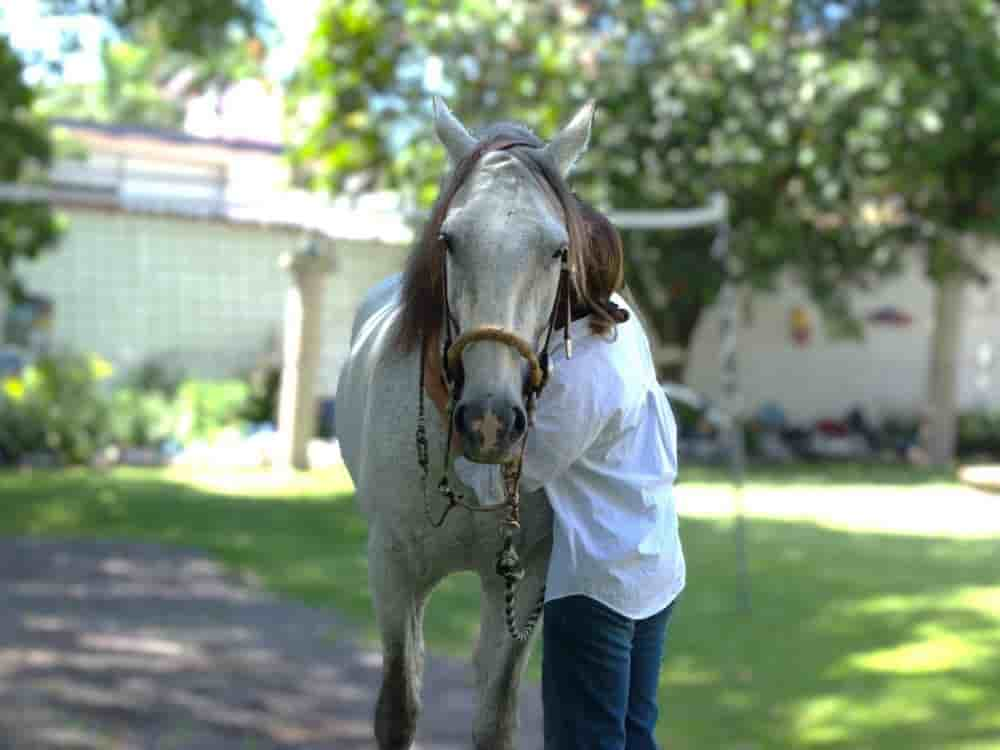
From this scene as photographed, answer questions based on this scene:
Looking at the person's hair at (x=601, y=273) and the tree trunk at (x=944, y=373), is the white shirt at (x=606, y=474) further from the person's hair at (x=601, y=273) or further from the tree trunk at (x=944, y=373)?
the tree trunk at (x=944, y=373)

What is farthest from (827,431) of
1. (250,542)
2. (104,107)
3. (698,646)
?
(104,107)

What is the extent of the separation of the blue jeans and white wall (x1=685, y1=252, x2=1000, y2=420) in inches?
888

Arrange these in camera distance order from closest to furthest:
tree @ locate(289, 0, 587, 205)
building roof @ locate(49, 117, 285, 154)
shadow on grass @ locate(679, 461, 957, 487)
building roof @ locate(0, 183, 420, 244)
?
building roof @ locate(0, 183, 420, 244)
tree @ locate(289, 0, 587, 205)
shadow on grass @ locate(679, 461, 957, 487)
building roof @ locate(49, 117, 285, 154)

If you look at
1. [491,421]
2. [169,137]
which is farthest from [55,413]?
[491,421]

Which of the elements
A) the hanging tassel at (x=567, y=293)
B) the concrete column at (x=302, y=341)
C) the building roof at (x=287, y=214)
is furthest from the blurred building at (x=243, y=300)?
the hanging tassel at (x=567, y=293)

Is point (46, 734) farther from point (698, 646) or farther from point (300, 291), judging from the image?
point (300, 291)

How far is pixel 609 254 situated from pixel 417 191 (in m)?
13.8

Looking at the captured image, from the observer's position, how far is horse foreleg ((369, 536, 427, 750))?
2924 millimetres

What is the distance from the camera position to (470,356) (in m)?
2.30

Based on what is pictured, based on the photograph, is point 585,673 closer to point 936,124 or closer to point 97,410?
point 97,410

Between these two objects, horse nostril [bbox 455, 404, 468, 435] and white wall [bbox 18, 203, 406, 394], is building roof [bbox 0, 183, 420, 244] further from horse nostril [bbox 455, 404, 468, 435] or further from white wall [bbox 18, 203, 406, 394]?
white wall [bbox 18, 203, 406, 394]

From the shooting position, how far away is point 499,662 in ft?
9.73

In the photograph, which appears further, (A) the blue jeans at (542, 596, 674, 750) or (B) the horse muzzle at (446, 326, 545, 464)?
(A) the blue jeans at (542, 596, 674, 750)

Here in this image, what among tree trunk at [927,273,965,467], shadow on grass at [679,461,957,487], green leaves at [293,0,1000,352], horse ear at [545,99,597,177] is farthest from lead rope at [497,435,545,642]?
tree trunk at [927,273,965,467]
